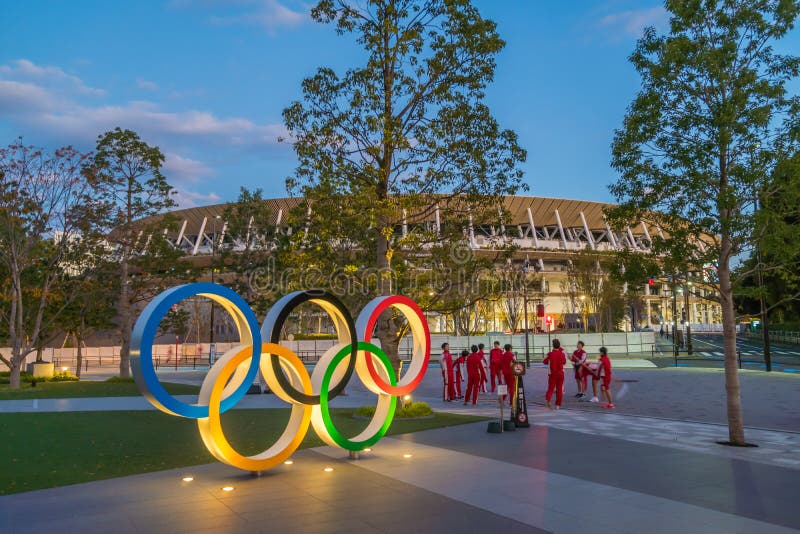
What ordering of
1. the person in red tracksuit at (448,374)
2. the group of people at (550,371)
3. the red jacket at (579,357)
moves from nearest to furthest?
1. the group of people at (550,371)
2. the red jacket at (579,357)
3. the person in red tracksuit at (448,374)

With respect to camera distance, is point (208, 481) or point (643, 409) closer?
point (208, 481)

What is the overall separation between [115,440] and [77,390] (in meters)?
12.3

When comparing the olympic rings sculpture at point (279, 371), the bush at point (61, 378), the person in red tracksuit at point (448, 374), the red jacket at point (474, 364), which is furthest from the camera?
the bush at point (61, 378)

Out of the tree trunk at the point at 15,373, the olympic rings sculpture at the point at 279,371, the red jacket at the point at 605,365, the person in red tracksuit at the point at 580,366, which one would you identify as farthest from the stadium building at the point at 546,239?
the olympic rings sculpture at the point at 279,371

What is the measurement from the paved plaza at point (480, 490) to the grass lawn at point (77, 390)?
13303 mm

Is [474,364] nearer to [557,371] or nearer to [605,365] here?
[557,371]

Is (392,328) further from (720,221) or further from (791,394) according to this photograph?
(791,394)

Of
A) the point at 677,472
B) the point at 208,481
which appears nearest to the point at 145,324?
the point at 208,481

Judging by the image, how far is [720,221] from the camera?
453 inches

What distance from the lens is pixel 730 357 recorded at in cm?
1127

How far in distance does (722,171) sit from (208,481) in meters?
10.5

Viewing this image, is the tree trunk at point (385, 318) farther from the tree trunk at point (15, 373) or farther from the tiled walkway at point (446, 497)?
the tree trunk at point (15, 373)

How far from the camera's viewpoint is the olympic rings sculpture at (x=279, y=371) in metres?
7.74

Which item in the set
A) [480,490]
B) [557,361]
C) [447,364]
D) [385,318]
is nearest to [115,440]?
[385,318]
